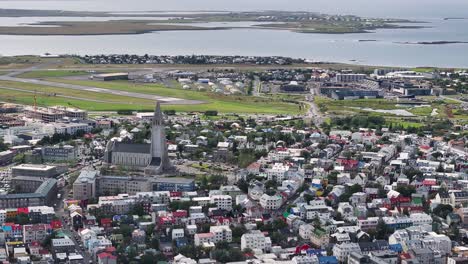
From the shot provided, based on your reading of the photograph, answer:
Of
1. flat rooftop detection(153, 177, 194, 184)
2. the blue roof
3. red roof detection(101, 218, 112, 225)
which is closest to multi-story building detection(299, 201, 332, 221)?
the blue roof

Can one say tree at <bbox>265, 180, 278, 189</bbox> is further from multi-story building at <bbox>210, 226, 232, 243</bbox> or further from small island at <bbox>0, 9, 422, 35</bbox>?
small island at <bbox>0, 9, 422, 35</bbox>

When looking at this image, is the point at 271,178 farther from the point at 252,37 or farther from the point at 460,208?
the point at 252,37

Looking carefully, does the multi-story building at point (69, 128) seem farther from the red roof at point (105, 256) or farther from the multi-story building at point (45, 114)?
the red roof at point (105, 256)

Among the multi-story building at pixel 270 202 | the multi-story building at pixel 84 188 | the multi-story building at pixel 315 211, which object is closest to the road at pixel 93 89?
the multi-story building at pixel 84 188

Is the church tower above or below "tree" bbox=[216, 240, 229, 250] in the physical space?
above

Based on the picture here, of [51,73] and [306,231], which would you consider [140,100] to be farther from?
[306,231]

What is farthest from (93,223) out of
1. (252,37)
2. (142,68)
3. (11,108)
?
(252,37)

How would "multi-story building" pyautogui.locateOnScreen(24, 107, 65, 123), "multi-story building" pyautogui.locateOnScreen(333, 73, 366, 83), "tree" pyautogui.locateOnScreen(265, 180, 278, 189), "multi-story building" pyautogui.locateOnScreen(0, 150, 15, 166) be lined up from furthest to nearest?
1. "multi-story building" pyautogui.locateOnScreen(333, 73, 366, 83)
2. "multi-story building" pyautogui.locateOnScreen(24, 107, 65, 123)
3. "multi-story building" pyautogui.locateOnScreen(0, 150, 15, 166)
4. "tree" pyautogui.locateOnScreen(265, 180, 278, 189)
